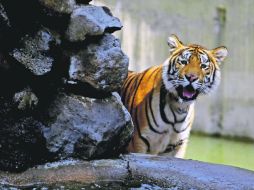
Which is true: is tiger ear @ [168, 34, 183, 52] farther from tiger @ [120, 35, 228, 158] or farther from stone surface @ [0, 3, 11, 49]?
stone surface @ [0, 3, 11, 49]

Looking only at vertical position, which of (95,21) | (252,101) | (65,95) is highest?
(95,21)

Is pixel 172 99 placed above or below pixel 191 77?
below

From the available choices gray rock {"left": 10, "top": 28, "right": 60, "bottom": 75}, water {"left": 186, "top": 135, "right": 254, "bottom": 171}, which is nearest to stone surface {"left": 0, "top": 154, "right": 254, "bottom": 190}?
gray rock {"left": 10, "top": 28, "right": 60, "bottom": 75}

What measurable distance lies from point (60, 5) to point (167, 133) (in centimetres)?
153

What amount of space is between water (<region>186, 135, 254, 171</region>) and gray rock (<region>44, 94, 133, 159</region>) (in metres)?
2.93

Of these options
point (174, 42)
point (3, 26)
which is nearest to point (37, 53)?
point (3, 26)

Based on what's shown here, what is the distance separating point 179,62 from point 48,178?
1568 millimetres

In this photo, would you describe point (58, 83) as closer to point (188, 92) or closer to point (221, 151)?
point (188, 92)

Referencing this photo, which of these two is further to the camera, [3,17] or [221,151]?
[221,151]

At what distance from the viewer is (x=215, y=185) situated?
9.93ft

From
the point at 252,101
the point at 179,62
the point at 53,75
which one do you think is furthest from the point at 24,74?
the point at 252,101

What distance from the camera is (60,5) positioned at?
9.99 ft

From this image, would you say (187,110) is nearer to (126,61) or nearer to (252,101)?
(126,61)

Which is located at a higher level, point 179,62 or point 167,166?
point 179,62
